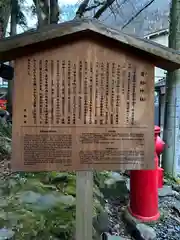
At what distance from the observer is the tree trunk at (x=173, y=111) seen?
5301 mm

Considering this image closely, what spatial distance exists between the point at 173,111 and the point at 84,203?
11.2 ft

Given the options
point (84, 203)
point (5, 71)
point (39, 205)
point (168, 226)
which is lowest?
point (168, 226)

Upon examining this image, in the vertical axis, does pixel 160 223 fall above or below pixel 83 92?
below

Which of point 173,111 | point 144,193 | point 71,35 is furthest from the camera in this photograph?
point 173,111

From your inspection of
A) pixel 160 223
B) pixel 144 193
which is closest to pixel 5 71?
pixel 144 193

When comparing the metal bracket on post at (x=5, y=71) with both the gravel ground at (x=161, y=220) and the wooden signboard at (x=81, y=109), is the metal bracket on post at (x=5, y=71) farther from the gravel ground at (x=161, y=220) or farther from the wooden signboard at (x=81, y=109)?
the gravel ground at (x=161, y=220)

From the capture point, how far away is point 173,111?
17.4 ft

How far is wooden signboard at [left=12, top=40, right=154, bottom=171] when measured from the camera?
7.00ft

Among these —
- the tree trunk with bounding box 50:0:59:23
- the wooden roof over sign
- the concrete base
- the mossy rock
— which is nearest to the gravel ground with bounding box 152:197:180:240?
the concrete base

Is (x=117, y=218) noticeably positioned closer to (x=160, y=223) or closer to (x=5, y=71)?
(x=160, y=223)

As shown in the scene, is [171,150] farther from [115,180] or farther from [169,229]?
[169,229]

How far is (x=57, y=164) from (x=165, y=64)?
1.11m

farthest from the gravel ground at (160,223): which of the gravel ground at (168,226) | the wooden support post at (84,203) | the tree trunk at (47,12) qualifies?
the tree trunk at (47,12)

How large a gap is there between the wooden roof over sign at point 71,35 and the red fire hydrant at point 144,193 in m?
1.71
